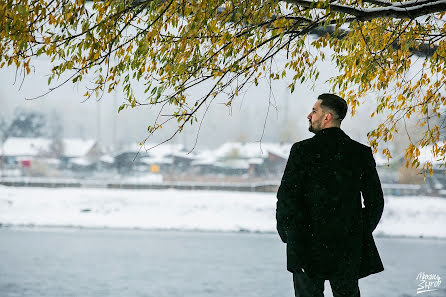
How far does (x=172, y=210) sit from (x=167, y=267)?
17.4m

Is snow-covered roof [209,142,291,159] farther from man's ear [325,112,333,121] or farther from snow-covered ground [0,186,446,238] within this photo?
man's ear [325,112,333,121]

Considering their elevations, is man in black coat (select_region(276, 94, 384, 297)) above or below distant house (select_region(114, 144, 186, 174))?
above

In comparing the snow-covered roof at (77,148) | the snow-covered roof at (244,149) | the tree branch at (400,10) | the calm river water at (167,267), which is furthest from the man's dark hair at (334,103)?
the snow-covered roof at (77,148)

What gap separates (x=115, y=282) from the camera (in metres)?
9.39

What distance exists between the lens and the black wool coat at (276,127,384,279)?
10.3 ft

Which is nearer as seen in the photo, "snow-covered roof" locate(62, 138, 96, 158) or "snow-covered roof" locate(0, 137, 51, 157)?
"snow-covered roof" locate(0, 137, 51, 157)

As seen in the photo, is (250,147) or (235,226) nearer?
(235,226)

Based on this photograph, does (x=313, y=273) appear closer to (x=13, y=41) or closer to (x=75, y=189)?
(x=13, y=41)

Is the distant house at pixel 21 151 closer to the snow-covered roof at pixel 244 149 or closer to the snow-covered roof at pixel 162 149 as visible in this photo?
the snow-covered roof at pixel 162 149

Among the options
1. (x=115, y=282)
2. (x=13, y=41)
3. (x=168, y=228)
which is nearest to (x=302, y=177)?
(x=13, y=41)

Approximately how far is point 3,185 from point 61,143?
508 cm

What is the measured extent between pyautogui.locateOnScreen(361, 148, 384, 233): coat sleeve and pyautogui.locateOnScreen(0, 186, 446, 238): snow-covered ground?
20181mm

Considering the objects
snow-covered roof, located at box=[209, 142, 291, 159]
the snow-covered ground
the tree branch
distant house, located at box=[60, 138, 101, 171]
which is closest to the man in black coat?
the tree branch

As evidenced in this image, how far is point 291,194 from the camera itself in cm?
313
